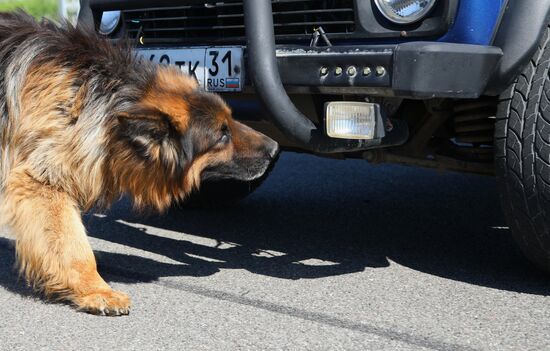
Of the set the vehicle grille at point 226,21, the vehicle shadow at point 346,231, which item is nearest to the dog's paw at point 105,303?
the vehicle shadow at point 346,231

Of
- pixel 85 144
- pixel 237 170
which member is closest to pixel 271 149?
pixel 237 170

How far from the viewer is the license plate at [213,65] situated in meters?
4.02

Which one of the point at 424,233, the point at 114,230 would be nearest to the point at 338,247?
the point at 424,233

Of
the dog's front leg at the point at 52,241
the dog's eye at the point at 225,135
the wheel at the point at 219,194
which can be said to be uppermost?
the dog's eye at the point at 225,135

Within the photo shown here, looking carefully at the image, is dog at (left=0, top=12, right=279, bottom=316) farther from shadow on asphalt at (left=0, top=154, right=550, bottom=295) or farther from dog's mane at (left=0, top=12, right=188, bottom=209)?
shadow on asphalt at (left=0, top=154, right=550, bottom=295)

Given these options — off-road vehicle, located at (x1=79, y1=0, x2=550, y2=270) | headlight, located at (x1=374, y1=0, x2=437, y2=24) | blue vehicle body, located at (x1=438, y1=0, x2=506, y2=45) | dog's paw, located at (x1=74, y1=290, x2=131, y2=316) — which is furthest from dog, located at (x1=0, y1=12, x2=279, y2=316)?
blue vehicle body, located at (x1=438, y1=0, x2=506, y2=45)

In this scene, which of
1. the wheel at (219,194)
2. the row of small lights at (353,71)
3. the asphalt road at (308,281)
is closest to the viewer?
the asphalt road at (308,281)

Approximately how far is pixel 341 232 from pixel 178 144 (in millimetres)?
1711

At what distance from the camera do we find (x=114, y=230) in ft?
17.1

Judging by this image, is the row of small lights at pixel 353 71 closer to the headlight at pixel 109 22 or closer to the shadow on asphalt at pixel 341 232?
the shadow on asphalt at pixel 341 232

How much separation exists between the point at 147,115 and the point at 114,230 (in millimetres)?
1832

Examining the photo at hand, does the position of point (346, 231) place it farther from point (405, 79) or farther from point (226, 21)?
point (405, 79)

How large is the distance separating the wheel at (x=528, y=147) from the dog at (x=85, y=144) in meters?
1.18

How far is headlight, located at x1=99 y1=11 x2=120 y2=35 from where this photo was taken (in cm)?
480
